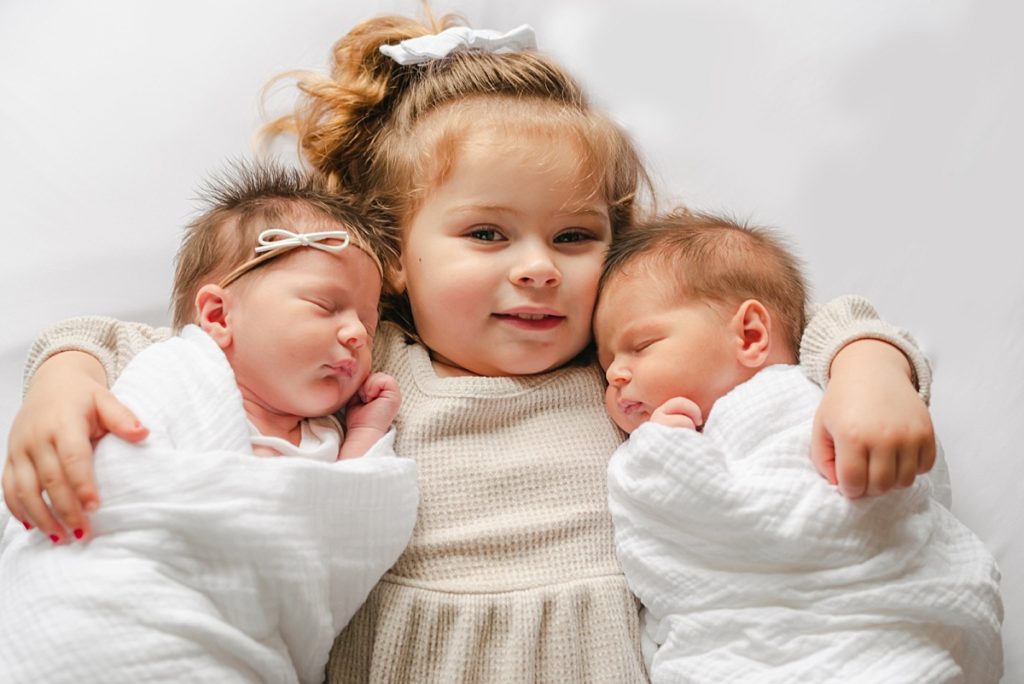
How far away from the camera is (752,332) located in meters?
1.32

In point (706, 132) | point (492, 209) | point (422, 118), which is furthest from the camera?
point (706, 132)

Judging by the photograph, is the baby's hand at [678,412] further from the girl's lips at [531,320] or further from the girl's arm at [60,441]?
the girl's arm at [60,441]

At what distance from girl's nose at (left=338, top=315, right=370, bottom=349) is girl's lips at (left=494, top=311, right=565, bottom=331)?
201mm

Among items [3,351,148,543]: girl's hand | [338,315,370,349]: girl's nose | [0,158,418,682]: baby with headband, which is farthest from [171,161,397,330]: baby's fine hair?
[3,351,148,543]: girl's hand

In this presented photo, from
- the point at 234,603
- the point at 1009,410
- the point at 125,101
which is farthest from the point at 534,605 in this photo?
the point at 125,101

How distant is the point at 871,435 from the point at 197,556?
68 centimetres

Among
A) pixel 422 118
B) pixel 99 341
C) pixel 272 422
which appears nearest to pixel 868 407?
pixel 272 422

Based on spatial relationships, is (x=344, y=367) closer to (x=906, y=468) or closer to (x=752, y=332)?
(x=752, y=332)

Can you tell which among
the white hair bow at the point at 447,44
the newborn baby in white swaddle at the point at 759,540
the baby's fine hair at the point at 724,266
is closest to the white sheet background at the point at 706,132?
the white hair bow at the point at 447,44

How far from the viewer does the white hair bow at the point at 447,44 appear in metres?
1.62

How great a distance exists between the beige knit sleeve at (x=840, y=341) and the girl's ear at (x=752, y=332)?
0.17ft

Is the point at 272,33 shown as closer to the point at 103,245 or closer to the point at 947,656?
the point at 103,245

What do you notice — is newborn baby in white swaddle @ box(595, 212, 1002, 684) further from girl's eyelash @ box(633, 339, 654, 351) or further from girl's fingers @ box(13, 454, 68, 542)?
girl's fingers @ box(13, 454, 68, 542)

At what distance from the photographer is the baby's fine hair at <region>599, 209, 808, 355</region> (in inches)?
52.5
